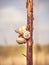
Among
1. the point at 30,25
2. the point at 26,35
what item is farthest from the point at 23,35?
the point at 30,25

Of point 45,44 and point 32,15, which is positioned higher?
point 32,15

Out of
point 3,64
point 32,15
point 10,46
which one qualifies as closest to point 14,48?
point 10,46

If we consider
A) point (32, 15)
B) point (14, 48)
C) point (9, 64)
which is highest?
point (32, 15)

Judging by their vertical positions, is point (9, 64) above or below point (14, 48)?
below

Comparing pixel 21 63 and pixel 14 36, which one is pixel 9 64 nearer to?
pixel 21 63

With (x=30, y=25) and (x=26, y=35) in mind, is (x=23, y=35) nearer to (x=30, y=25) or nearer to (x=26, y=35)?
(x=26, y=35)

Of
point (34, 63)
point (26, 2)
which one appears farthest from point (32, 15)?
point (34, 63)

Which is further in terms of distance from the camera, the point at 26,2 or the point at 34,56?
the point at 34,56

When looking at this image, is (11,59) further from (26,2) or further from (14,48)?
(26,2)

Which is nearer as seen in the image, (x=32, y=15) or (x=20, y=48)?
(x=32, y=15)
